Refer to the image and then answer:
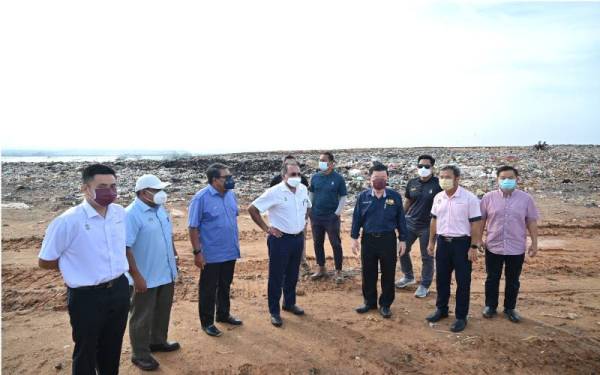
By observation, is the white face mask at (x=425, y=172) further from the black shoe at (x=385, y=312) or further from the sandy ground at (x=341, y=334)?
the black shoe at (x=385, y=312)

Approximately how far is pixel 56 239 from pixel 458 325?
4.28 m

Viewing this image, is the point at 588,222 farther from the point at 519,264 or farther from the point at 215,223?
the point at 215,223

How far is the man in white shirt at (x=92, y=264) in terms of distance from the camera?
122 inches

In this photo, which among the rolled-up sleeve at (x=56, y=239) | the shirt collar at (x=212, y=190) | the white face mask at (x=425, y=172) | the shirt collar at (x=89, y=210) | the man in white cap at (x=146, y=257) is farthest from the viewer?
the white face mask at (x=425, y=172)

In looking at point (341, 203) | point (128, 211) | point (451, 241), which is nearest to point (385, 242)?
point (451, 241)

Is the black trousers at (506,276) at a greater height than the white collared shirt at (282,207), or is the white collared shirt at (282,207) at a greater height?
the white collared shirt at (282,207)

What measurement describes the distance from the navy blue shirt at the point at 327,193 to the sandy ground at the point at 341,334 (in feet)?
3.70

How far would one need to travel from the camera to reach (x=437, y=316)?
16.8 feet

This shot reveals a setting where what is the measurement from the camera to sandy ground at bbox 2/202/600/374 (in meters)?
4.16

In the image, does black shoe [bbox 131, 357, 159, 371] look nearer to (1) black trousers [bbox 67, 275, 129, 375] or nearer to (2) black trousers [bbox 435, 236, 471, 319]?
(1) black trousers [bbox 67, 275, 129, 375]

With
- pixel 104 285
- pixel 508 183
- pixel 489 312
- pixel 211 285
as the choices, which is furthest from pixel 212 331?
pixel 508 183

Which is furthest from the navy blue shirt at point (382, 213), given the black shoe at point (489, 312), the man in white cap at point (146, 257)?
the man in white cap at point (146, 257)

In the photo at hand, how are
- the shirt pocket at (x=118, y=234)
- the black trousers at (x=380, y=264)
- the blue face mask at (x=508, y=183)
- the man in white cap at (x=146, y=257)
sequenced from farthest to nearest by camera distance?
the black trousers at (x=380, y=264) < the blue face mask at (x=508, y=183) < the man in white cap at (x=146, y=257) < the shirt pocket at (x=118, y=234)

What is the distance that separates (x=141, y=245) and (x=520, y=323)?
452 cm
